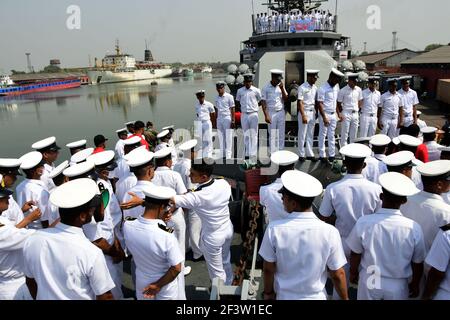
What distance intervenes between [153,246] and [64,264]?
1.91ft

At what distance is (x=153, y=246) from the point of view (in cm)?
232

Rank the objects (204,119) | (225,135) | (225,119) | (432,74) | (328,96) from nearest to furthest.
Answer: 1. (328,96)
2. (225,119)
3. (225,135)
4. (204,119)
5. (432,74)

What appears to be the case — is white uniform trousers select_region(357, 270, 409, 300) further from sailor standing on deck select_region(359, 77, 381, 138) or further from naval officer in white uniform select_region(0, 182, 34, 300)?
sailor standing on deck select_region(359, 77, 381, 138)

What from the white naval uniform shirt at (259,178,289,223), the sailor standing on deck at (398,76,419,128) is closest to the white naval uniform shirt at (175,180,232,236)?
the white naval uniform shirt at (259,178,289,223)

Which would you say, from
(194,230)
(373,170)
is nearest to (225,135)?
(194,230)

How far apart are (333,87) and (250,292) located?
4076 mm

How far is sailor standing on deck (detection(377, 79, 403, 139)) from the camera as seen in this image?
661 cm

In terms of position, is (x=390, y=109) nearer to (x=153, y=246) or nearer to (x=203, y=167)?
(x=203, y=167)

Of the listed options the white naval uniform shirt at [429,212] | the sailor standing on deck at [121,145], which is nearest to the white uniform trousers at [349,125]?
the white naval uniform shirt at [429,212]

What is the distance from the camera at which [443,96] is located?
19.0m

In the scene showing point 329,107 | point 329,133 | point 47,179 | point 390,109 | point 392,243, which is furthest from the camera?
point 390,109

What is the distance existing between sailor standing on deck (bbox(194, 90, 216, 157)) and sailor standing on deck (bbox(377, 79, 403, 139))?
3526 millimetres
